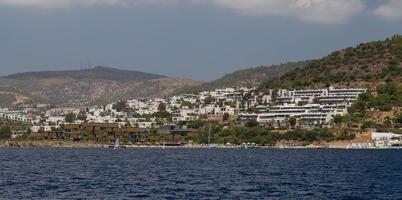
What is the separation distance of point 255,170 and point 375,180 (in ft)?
67.5

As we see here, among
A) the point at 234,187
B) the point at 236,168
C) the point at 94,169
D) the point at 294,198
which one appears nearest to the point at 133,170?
the point at 94,169

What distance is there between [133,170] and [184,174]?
10.0 metres

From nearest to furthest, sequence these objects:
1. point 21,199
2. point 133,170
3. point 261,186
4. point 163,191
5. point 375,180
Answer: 1. point 21,199
2. point 163,191
3. point 261,186
4. point 375,180
5. point 133,170

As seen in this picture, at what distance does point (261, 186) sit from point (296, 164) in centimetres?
4326

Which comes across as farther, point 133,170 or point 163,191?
point 133,170

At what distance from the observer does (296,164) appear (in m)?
125

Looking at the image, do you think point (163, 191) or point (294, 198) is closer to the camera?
point (294, 198)

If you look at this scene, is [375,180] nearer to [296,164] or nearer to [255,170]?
[255,170]

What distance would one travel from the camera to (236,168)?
371ft

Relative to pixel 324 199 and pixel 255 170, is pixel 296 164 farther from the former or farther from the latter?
pixel 324 199

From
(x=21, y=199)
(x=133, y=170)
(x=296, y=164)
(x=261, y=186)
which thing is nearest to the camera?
(x=21, y=199)

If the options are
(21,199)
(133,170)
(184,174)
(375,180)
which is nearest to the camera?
(21,199)

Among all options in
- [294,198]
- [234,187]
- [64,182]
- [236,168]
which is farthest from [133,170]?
[294,198]

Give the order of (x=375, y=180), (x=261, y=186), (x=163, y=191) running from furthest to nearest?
(x=375, y=180) < (x=261, y=186) < (x=163, y=191)
